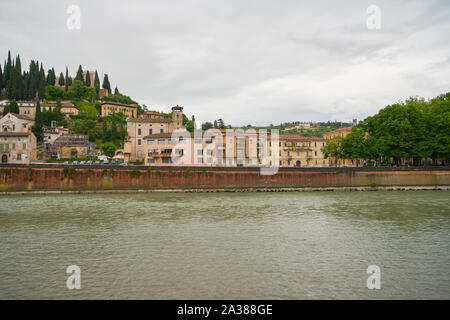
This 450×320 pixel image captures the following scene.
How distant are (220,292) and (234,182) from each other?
3272 centimetres

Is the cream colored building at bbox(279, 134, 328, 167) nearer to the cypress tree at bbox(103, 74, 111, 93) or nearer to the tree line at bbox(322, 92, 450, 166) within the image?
the tree line at bbox(322, 92, 450, 166)

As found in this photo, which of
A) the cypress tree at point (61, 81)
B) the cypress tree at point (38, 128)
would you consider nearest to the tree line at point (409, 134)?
the cypress tree at point (38, 128)

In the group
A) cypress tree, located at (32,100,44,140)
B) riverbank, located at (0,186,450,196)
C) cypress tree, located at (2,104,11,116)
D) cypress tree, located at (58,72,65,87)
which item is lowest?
riverbank, located at (0,186,450,196)

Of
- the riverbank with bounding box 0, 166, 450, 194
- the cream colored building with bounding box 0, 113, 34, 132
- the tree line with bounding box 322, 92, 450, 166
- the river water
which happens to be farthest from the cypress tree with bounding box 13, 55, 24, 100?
the tree line with bounding box 322, 92, 450, 166

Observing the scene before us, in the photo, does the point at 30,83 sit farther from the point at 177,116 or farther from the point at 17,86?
the point at 177,116

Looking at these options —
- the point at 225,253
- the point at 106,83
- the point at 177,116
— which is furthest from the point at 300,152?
the point at 106,83

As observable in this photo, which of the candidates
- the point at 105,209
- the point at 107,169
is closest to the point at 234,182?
the point at 107,169

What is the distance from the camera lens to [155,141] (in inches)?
2152

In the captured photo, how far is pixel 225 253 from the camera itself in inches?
524

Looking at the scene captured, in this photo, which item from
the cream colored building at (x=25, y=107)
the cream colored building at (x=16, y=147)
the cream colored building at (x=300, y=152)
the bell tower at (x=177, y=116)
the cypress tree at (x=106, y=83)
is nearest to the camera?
the cream colored building at (x=16, y=147)

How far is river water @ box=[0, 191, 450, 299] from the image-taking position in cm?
954

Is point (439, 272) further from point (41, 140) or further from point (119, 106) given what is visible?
point (119, 106)

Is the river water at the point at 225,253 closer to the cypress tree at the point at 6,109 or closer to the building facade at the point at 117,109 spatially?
the cypress tree at the point at 6,109

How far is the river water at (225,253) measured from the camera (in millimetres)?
9539
